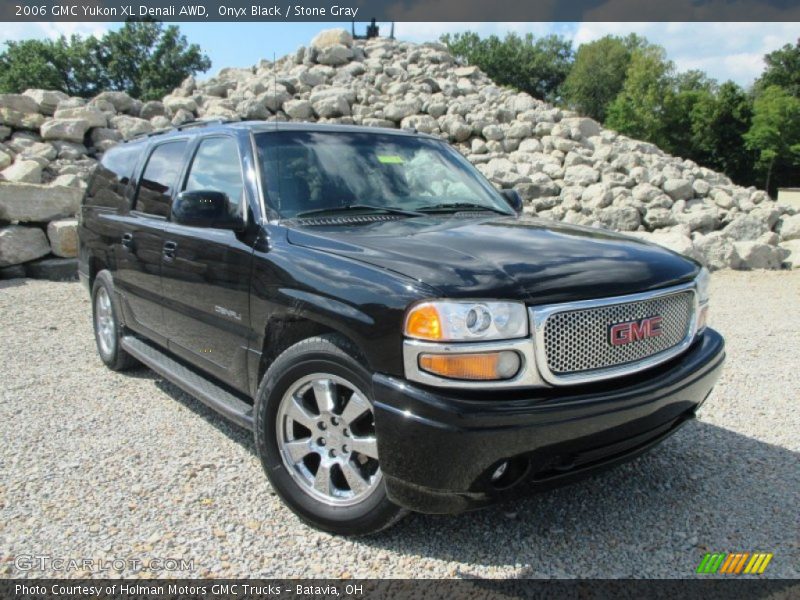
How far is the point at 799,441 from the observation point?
4.13m

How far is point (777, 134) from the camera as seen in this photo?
45219 millimetres

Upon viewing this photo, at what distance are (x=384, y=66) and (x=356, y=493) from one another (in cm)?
1947

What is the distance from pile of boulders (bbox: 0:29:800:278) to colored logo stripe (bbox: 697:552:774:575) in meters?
8.38

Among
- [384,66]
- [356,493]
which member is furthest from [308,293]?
[384,66]

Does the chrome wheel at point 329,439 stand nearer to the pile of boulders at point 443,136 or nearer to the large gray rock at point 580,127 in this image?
the pile of boulders at point 443,136

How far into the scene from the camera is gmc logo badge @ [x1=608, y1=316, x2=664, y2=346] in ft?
8.89

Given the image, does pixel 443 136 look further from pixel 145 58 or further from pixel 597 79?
pixel 597 79

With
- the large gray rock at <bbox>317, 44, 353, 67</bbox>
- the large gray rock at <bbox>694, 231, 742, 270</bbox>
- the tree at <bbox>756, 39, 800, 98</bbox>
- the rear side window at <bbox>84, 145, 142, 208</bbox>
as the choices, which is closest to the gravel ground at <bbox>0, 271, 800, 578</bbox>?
the rear side window at <bbox>84, 145, 142, 208</bbox>

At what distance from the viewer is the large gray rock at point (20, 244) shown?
9461 millimetres

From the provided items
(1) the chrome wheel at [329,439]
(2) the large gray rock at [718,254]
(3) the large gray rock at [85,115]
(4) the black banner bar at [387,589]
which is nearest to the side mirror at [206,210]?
(1) the chrome wheel at [329,439]

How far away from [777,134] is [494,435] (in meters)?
51.8

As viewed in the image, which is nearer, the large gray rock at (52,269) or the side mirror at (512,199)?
the side mirror at (512,199)

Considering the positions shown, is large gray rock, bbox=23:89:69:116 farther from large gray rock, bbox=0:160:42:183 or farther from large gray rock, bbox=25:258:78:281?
large gray rock, bbox=25:258:78:281

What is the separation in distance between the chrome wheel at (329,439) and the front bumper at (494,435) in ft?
0.79
